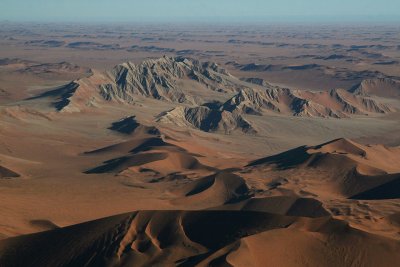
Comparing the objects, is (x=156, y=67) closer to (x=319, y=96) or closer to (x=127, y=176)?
(x=319, y=96)

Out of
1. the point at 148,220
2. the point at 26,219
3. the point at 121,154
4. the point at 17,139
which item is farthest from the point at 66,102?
the point at 148,220

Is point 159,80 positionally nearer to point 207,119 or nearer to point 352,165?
point 207,119

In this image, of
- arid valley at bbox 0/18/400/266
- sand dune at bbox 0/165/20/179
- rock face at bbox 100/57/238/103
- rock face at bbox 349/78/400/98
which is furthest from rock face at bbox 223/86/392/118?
sand dune at bbox 0/165/20/179

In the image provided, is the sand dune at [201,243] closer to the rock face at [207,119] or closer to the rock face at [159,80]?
the rock face at [207,119]

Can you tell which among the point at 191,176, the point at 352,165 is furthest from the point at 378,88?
the point at 191,176

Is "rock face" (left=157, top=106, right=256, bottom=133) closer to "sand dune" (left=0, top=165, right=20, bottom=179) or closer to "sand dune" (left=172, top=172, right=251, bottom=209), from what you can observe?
"sand dune" (left=0, top=165, right=20, bottom=179)

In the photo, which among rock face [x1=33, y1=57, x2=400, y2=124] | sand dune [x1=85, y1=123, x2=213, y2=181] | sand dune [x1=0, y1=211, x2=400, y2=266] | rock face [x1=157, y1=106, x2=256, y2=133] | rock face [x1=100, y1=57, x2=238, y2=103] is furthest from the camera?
rock face [x1=100, y1=57, x2=238, y2=103]
